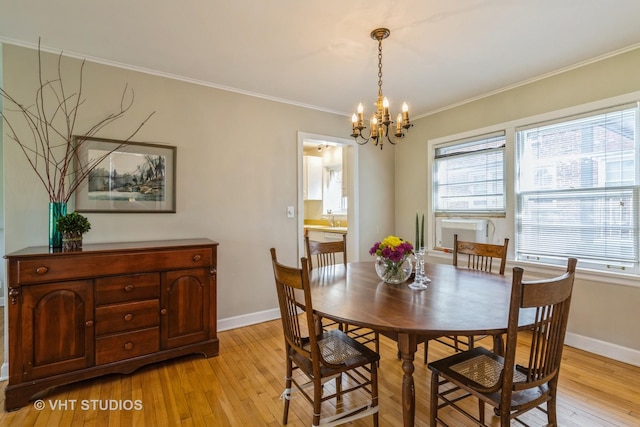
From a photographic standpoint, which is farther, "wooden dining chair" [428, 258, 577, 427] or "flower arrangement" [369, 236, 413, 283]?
"flower arrangement" [369, 236, 413, 283]

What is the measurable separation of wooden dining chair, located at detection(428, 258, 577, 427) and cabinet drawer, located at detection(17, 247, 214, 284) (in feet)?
6.41

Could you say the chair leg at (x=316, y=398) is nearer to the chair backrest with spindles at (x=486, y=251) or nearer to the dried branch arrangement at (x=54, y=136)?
the chair backrest with spindles at (x=486, y=251)

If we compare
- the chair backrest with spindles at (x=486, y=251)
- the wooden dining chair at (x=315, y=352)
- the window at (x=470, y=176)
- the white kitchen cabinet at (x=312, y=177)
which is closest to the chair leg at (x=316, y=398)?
the wooden dining chair at (x=315, y=352)

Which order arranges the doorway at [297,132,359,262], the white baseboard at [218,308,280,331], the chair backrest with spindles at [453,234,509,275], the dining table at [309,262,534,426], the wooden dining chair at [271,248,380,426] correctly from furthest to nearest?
the doorway at [297,132,359,262]
the white baseboard at [218,308,280,331]
the chair backrest with spindles at [453,234,509,275]
the wooden dining chair at [271,248,380,426]
the dining table at [309,262,534,426]

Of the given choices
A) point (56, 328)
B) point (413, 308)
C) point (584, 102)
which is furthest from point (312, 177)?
point (413, 308)

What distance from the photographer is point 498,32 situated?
221 centimetres

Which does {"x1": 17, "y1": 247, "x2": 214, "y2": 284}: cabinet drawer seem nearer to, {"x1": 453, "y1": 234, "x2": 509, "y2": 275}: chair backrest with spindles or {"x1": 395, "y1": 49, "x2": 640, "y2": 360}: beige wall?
{"x1": 453, "y1": 234, "x2": 509, "y2": 275}: chair backrest with spindles

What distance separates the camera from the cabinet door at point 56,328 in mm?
1953

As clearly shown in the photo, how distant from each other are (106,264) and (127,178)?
0.87 meters

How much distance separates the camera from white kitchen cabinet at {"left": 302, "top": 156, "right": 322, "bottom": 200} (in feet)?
18.4

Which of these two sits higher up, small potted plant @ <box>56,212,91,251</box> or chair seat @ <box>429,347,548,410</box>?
small potted plant @ <box>56,212,91,251</box>

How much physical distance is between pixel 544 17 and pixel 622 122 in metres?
1.24

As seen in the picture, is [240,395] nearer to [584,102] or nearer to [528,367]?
[528,367]

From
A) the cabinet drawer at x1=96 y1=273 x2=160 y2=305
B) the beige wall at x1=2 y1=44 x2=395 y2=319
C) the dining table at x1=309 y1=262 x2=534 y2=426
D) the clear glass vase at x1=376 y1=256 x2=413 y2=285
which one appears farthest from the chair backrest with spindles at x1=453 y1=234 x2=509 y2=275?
the cabinet drawer at x1=96 y1=273 x2=160 y2=305
